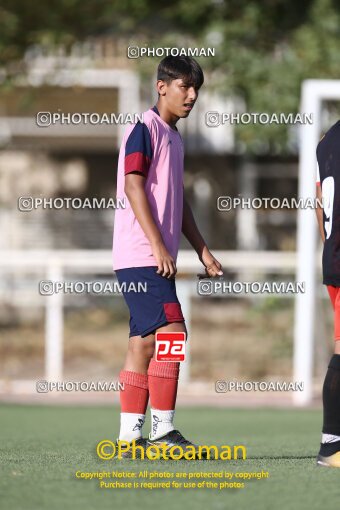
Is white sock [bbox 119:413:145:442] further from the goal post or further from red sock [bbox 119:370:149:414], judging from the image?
the goal post

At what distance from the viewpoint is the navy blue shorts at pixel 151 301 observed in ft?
19.9

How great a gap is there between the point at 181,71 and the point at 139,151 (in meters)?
0.52

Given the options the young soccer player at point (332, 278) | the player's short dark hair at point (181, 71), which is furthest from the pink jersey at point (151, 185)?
the young soccer player at point (332, 278)

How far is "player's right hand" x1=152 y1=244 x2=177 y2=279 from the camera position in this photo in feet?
19.6

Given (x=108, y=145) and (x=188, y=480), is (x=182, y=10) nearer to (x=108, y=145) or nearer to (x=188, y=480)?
(x=108, y=145)

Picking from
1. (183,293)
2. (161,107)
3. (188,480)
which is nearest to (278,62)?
(183,293)

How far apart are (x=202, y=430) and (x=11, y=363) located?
229 inches

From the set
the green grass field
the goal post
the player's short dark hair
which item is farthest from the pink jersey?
the goal post

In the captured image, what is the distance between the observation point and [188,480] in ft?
17.5

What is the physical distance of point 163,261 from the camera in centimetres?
599

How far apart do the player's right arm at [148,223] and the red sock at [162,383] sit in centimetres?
50

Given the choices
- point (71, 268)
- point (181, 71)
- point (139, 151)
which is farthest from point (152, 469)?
point (71, 268)

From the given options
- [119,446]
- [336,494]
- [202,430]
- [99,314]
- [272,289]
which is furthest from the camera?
[99,314]

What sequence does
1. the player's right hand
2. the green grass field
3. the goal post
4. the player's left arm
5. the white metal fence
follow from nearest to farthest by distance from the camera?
the green grass field
the player's right hand
the player's left arm
the goal post
the white metal fence
